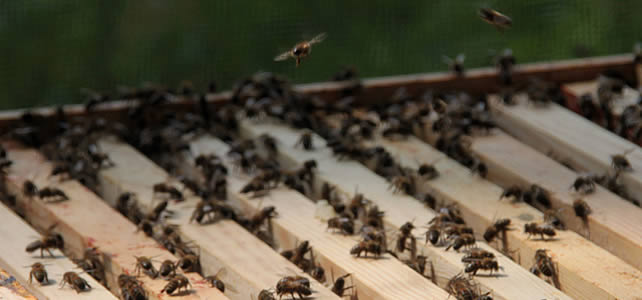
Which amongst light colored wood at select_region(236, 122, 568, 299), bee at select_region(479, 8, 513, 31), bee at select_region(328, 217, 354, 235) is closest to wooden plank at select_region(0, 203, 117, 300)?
bee at select_region(328, 217, 354, 235)

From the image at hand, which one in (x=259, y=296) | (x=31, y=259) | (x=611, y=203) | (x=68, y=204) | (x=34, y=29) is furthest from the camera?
(x=34, y=29)

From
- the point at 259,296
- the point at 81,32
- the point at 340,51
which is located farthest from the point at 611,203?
the point at 81,32

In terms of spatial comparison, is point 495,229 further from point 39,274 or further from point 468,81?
point 468,81

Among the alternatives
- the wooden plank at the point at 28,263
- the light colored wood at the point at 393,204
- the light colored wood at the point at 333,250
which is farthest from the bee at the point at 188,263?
the light colored wood at the point at 393,204

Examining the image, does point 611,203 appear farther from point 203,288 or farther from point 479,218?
point 203,288

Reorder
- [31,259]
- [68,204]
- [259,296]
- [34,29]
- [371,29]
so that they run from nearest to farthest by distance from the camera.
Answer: [259,296]
[31,259]
[68,204]
[34,29]
[371,29]

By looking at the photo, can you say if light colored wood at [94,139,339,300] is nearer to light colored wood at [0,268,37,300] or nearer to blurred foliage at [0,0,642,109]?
light colored wood at [0,268,37,300]

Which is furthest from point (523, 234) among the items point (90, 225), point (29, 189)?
point (29, 189)
